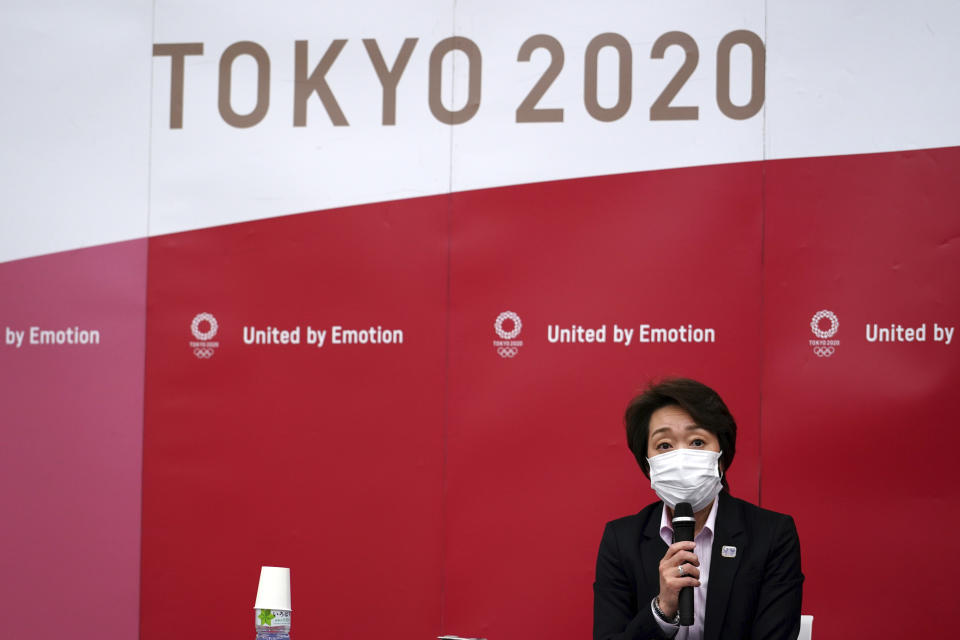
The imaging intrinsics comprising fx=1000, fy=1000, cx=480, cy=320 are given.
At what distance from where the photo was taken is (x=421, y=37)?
3.63m

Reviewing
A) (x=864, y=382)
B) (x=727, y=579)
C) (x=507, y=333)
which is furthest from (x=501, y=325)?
(x=727, y=579)

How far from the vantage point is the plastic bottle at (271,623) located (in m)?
2.24

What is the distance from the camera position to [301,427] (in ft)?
11.9

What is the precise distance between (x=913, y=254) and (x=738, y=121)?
738mm

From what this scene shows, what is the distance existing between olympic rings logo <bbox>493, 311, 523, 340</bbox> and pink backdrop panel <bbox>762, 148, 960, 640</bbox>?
0.86 meters

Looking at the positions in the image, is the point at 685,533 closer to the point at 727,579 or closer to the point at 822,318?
the point at 727,579

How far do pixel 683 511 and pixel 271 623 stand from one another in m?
0.95

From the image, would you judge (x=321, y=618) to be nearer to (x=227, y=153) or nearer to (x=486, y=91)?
(x=227, y=153)

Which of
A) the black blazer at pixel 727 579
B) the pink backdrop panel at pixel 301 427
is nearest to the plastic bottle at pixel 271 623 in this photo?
the black blazer at pixel 727 579

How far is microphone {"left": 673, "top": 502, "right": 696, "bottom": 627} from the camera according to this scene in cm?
203

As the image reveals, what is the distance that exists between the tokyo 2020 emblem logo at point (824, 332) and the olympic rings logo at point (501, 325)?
1001 millimetres

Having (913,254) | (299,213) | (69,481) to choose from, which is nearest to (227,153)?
(299,213)

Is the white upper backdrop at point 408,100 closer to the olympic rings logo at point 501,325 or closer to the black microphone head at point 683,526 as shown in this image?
the olympic rings logo at point 501,325

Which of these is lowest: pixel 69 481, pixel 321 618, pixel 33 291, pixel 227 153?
pixel 321 618
